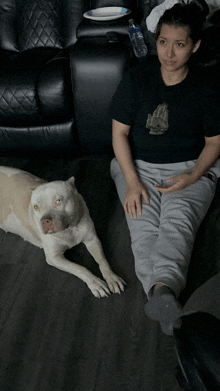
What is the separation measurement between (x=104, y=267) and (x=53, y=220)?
31 centimetres

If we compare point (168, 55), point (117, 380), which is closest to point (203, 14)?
point (168, 55)

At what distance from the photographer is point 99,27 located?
6.61 feet

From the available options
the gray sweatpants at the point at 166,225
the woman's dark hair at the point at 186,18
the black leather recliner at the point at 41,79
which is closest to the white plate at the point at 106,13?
the black leather recliner at the point at 41,79

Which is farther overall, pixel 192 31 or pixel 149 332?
pixel 192 31

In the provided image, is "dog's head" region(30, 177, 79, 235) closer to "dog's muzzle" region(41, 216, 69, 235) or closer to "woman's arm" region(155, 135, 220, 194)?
"dog's muzzle" region(41, 216, 69, 235)

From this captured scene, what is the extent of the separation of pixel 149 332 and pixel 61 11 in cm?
228

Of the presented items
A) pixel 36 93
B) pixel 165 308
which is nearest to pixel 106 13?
pixel 36 93

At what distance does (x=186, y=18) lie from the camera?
1.32 meters

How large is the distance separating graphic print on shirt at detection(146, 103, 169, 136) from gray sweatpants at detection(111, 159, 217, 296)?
17 cm

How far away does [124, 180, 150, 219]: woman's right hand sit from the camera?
149 cm

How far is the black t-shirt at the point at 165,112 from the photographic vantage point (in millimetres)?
1457

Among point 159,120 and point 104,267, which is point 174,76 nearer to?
point 159,120

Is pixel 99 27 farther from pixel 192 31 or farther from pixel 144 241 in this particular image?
pixel 144 241

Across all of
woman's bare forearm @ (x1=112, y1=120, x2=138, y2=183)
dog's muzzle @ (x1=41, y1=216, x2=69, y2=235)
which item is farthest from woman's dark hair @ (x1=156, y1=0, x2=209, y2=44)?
dog's muzzle @ (x1=41, y1=216, x2=69, y2=235)
